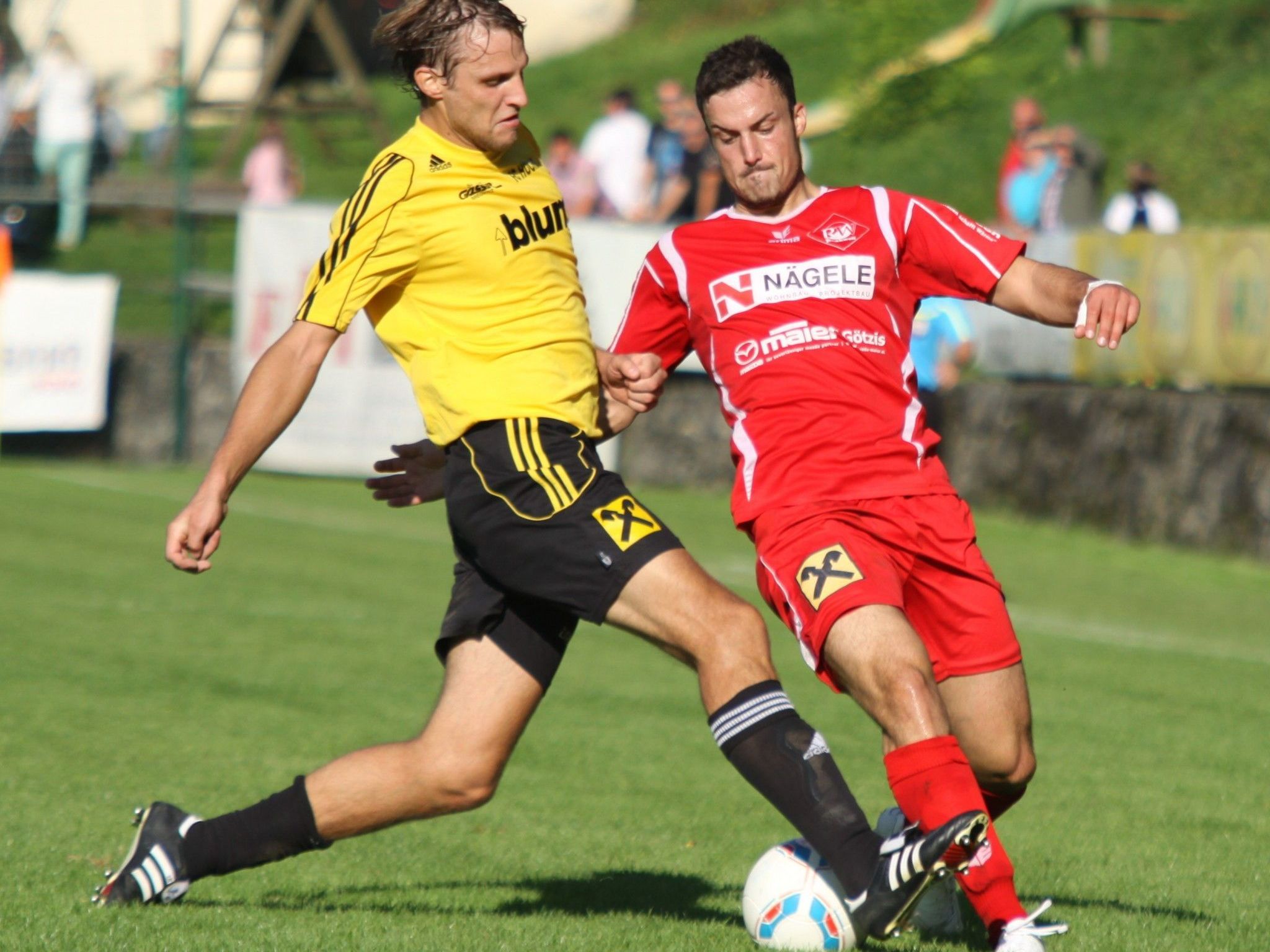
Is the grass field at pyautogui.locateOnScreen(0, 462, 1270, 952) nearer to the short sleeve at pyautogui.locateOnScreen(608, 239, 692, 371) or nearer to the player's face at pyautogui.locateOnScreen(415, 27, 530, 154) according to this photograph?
the short sleeve at pyautogui.locateOnScreen(608, 239, 692, 371)

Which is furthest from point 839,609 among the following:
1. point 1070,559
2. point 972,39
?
point 972,39

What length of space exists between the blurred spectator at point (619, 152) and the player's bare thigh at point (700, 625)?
49.1 ft

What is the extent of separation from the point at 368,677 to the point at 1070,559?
6091mm

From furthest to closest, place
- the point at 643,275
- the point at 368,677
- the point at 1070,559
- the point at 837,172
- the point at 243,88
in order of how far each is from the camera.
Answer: the point at 243,88
the point at 837,172
the point at 1070,559
the point at 368,677
the point at 643,275

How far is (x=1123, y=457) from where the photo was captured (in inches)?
532

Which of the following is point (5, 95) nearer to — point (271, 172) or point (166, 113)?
point (166, 113)

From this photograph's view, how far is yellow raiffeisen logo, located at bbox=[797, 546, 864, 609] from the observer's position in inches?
175

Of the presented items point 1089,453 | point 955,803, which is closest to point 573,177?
point 1089,453

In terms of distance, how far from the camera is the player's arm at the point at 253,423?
4316 millimetres

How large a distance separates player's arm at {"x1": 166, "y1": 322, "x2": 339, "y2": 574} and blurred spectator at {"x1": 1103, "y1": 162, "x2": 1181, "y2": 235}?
39.0 ft

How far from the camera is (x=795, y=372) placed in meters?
4.85

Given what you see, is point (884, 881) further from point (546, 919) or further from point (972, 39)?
point (972, 39)

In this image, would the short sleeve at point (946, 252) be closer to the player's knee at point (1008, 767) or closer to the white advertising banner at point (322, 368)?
the player's knee at point (1008, 767)

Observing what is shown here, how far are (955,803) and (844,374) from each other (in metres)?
1.20
